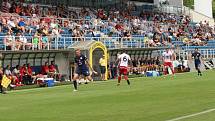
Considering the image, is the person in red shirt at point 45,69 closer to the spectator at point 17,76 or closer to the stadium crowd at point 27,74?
the stadium crowd at point 27,74

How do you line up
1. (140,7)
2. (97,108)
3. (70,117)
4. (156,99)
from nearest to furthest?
(70,117), (97,108), (156,99), (140,7)

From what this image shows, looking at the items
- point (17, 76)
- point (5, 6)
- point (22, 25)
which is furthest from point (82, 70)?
point (5, 6)

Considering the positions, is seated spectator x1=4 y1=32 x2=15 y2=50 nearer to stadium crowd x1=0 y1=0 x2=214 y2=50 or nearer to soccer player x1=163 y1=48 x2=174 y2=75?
stadium crowd x1=0 y1=0 x2=214 y2=50

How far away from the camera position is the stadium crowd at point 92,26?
36.5 m

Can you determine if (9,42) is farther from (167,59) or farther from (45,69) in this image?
(167,59)

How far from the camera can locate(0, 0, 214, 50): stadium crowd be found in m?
36.5

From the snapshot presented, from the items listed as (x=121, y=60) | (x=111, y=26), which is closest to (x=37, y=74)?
(x=121, y=60)

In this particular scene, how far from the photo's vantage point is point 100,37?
42.8m

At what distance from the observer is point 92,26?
1832 inches

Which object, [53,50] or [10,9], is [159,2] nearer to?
[10,9]

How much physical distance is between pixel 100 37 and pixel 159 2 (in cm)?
2602

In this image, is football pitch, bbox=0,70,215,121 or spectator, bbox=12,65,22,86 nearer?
football pitch, bbox=0,70,215,121

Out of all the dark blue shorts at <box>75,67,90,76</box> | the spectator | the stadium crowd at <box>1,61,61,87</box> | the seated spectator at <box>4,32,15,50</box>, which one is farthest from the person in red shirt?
the dark blue shorts at <box>75,67,90,76</box>

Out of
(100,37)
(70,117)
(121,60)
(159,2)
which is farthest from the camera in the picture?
(159,2)
